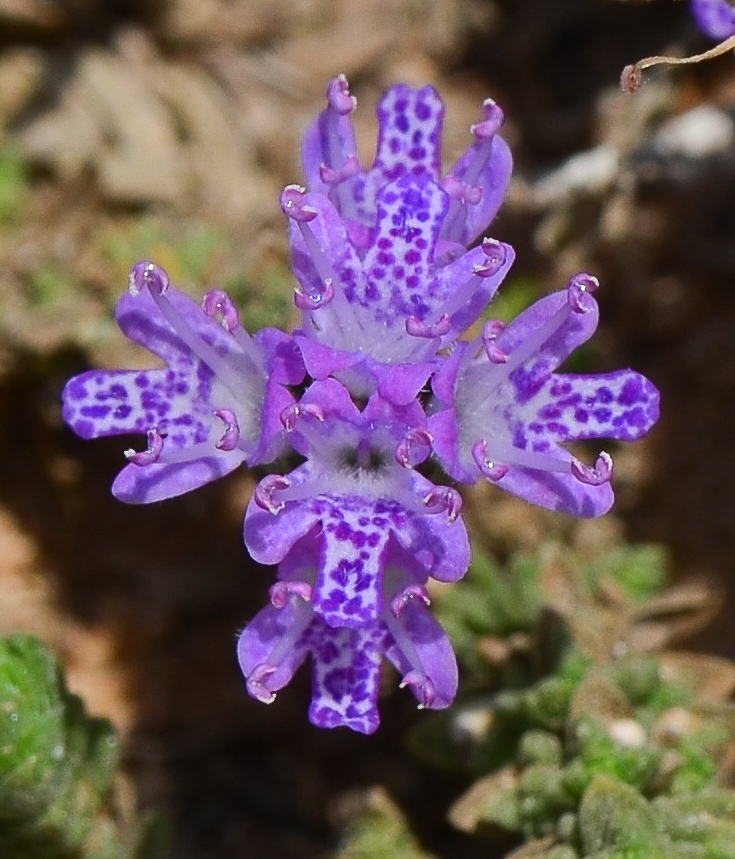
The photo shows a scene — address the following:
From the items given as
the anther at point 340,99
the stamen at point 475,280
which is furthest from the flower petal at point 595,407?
the anther at point 340,99

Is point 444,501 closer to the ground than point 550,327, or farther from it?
closer to the ground

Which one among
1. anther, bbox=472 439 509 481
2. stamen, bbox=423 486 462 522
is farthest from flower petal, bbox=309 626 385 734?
anther, bbox=472 439 509 481

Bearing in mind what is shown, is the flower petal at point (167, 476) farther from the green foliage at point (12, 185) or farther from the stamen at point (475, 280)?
the green foliage at point (12, 185)

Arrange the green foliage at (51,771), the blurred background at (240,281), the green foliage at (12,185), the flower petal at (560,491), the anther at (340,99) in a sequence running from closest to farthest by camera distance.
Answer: the flower petal at (560,491) < the green foliage at (51,771) < the anther at (340,99) < the blurred background at (240,281) < the green foliage at (12,185)

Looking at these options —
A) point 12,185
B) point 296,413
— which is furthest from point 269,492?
point 12,185

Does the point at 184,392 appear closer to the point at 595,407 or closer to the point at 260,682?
the point at 260,682

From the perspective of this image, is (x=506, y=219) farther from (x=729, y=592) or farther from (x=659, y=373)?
(x=729, y=592)
